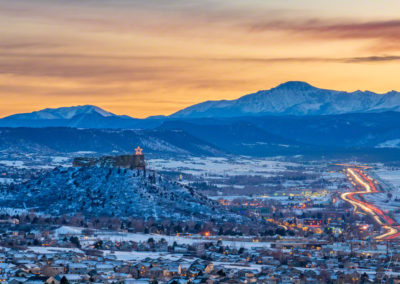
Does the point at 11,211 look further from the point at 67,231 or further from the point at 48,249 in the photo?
the point at 48,249

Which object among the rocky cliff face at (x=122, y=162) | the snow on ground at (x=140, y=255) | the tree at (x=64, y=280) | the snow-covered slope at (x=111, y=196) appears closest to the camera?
the tree at (x=64, y=280)

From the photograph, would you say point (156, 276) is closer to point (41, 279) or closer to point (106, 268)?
point (106, 268)

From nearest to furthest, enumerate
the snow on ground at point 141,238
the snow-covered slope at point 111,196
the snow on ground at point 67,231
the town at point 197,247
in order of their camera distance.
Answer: the town at point 197,247 → the snow on ground at point 141,238 → the snow on ground at point 67,231 → the snow-covered slope at point 111,196

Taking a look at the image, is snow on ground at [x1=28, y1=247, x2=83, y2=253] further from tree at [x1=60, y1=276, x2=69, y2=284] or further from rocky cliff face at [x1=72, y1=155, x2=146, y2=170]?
rocky cliff face at [x1=72, y1=155, x2=146, y2=170]

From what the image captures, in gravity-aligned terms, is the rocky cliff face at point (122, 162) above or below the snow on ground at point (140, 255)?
above

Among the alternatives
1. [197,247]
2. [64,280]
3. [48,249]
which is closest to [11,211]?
[48,249]

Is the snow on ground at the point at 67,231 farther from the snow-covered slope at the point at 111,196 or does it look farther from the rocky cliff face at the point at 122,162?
the rocky cliff face at the point at 122,162

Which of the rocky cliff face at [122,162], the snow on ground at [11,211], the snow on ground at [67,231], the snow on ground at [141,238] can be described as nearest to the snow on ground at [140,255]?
the snow on ground at [141,238]

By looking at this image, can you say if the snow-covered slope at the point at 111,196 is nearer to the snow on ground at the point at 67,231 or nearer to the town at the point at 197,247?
the town at the point at 197,247

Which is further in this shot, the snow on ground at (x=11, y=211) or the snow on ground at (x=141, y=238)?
the snow on ground at (x=11, y=211)

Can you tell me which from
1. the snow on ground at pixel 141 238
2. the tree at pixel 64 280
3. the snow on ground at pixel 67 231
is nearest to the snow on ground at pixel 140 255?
the snow on ground at pixel 141 238

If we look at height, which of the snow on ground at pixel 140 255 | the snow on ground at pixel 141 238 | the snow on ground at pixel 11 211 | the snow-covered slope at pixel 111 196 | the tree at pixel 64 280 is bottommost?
the tree at pixel 64 280
